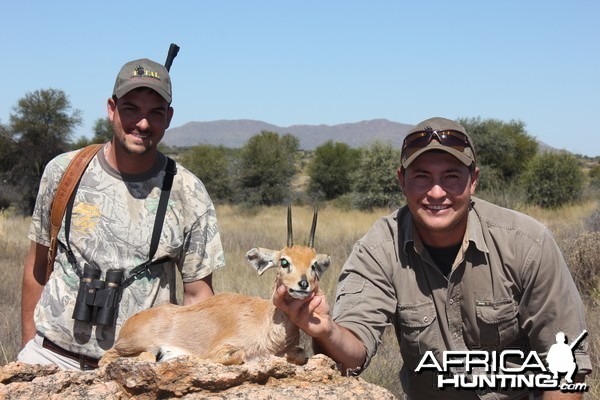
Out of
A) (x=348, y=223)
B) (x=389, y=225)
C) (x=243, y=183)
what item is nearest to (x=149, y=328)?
(x=389, y=225)

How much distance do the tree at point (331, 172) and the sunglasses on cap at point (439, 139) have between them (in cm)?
4131

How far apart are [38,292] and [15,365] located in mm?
2099

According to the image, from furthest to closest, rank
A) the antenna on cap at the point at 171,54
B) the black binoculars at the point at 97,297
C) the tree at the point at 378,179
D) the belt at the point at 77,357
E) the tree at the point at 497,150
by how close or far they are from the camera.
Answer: the tree at the point at 497,150 → the tree at the point at 378,179 → the antenna on cap at the point at 171,54 → the belt at the point at 77,357 → the black binoculars at the point at 97,297

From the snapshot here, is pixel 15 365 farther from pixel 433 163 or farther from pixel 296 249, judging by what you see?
pixel 433 163

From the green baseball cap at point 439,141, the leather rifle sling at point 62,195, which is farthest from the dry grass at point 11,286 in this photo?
the green baseball cap at point 439,141

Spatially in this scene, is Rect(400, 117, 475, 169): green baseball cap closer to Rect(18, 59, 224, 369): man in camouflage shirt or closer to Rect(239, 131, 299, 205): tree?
Rect(18, 59, 224, 369): man in camouflage shirt

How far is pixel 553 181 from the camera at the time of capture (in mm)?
29469

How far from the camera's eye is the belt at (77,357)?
511 cm

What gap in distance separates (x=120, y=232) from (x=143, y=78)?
1.22 metres

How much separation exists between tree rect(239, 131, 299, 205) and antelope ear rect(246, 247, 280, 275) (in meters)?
35.3

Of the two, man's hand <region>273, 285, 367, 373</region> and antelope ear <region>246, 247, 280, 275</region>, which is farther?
antelope ear <region>246, 247, 280, 275</region>

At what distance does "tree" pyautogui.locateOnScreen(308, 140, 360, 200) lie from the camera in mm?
47312

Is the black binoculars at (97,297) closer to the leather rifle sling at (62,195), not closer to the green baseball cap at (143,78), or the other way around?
the leather rifle sling at (62,195)

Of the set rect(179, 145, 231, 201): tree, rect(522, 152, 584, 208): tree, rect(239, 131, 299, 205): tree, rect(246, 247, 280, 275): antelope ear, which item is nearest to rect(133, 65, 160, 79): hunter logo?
rect(246, 247, 280, 275): antelope ear
